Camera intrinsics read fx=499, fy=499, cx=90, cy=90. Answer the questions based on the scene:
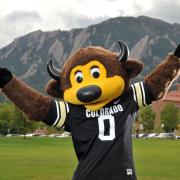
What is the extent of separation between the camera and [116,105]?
5.90 m

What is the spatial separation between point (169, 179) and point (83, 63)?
8035mm

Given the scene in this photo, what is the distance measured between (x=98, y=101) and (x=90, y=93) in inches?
7.5

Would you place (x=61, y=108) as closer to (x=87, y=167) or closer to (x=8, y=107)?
(x=87, y=167)

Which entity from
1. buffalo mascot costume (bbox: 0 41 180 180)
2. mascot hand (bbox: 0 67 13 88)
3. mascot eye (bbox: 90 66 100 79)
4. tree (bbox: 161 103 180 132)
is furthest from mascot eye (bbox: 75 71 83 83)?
tree (bbox: 161 103 180 132)

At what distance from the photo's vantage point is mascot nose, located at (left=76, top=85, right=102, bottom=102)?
18.6ft

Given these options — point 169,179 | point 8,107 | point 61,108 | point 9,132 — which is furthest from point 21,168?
point 9,132

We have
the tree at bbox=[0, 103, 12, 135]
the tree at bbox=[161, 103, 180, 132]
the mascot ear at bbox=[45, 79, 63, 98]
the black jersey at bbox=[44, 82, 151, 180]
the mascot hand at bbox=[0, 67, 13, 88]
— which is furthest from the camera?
the tree at bbox=[161, 103, 180, 132]

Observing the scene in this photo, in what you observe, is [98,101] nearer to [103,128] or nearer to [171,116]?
[103,128]

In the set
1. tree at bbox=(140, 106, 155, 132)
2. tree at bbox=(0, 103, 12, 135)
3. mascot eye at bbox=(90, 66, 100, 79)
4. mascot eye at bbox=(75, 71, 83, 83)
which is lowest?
tree at bbox=(140, 106, 155, 132)

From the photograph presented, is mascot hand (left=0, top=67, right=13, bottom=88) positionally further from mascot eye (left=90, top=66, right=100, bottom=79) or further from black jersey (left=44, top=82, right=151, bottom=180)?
mascot eye (left=90, top=66, right=100, bottom=79)

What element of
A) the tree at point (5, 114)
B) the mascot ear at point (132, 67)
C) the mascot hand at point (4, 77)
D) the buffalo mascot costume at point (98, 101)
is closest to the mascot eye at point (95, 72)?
the buffalo mascot costume at point (98, 101)

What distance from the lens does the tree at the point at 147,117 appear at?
75.0 meters

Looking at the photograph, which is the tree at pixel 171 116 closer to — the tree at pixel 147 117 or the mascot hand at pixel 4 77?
the tree at pixel 147 117

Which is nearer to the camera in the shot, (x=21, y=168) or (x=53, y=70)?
(x=53, y=70)
